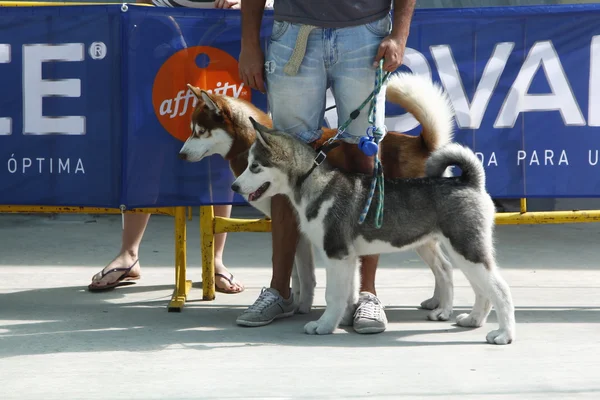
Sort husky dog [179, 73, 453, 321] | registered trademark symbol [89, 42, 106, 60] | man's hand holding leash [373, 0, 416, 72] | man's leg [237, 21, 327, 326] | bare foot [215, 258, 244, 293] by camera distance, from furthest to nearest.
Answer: bare foot [215, 258, 244, 293] < registered trademark symbol [89, 42, 106, 60] < husky dog [179, 73, 453, 321] < man's leg [237, 21, 327, 326] < man's hand holding leash [373, 0, 416, 72]

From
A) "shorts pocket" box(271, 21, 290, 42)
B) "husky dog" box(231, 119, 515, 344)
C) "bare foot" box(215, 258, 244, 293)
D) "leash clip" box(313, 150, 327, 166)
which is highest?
"shorts pocket" box(271, 21, 290, 42)

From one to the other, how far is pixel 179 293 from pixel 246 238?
2.59 metres

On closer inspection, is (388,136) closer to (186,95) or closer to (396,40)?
(396,40)

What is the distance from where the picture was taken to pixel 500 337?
428 cm

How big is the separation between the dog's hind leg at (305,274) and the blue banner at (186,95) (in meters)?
0.46

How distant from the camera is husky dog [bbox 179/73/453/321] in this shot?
473 centimetres

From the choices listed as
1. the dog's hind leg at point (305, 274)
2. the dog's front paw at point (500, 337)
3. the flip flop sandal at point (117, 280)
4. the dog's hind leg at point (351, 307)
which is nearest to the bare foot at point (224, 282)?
the flip flop sandal at point (117, 280)

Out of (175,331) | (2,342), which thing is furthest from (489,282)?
(2,342)

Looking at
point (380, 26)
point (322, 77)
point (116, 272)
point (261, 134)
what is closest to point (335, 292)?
point (261, 134)

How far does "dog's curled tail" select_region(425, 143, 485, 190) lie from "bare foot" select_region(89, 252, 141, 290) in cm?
227

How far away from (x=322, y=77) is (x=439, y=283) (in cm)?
132

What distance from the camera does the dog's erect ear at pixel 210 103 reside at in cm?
473

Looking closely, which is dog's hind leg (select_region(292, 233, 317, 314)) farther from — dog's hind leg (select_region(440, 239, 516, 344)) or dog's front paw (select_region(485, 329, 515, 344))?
dog's front paw (select_region(485, 329, 515, 344))

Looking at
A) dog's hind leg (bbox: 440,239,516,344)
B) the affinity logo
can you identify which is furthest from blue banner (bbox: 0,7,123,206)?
dog's hind leg (bbox: 440,239,516,344)
